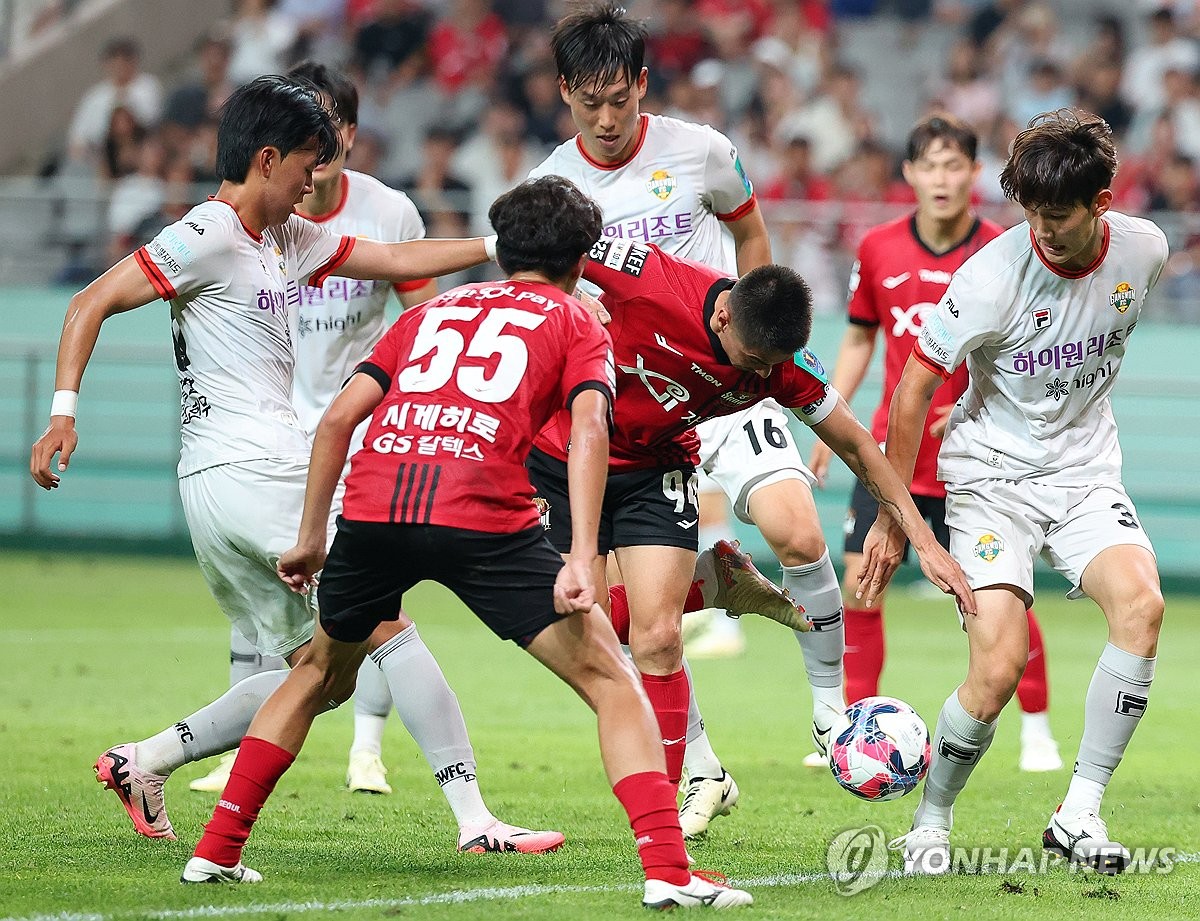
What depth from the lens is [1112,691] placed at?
18.0ft

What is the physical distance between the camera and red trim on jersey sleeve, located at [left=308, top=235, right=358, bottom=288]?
19.6ft

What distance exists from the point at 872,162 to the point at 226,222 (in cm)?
1076

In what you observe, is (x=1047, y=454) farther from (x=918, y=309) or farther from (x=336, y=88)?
(x=336, y=88)

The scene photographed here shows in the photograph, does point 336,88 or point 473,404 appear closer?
point 473,404

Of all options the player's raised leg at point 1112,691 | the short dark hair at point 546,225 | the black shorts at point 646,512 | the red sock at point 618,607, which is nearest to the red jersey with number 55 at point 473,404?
the short dark hair at point 546,225

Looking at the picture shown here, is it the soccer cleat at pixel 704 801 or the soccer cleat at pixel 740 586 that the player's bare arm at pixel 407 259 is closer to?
the soccer cleat at pixel 740 586

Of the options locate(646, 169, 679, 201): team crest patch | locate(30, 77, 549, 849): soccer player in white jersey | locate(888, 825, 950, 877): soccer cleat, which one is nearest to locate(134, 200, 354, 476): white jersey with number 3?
locate(30, 77, 549, 849): soccer player in white jersey

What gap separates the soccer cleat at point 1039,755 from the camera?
294 inches

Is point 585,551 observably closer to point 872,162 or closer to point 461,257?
point 461,257

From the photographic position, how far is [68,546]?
52.7 ft

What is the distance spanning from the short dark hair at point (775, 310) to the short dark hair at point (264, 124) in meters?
1.53

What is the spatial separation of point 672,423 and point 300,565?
1.52 metres

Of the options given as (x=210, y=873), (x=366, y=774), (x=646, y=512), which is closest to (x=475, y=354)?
(x=646, y=512)

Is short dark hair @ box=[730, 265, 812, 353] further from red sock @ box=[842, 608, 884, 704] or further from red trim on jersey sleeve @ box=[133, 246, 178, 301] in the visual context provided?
red sock @ box=[842, 608, 884, 704]
